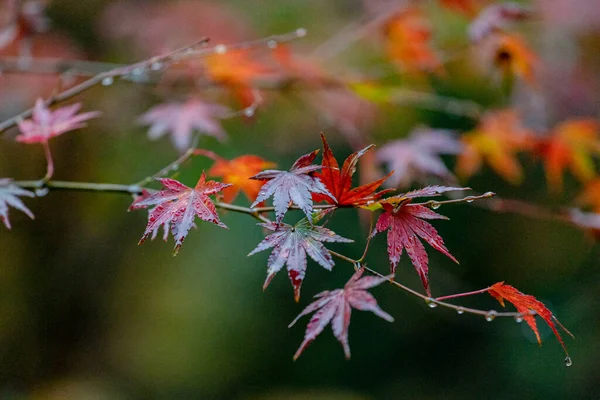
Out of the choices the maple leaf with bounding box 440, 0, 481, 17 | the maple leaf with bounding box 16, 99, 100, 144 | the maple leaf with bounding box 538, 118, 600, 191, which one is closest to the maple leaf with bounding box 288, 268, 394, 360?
the maple leaf with bounding box 16, 99, 100, 144

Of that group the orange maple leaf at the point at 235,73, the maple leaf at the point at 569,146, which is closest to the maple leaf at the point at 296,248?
the orange maple leaf at the point at 235,73

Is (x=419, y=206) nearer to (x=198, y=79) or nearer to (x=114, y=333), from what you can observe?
(x=198, y=79)

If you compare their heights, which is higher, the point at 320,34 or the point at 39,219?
the point at 320,34

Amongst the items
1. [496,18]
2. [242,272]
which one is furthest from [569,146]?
[242,272]

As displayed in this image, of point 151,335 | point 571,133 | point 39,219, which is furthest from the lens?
point 151,335

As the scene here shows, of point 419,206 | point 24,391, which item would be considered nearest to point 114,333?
point 24,391

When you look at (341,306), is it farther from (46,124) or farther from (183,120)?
(183,120)

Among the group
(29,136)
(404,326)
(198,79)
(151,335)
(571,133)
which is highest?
(29,136)
